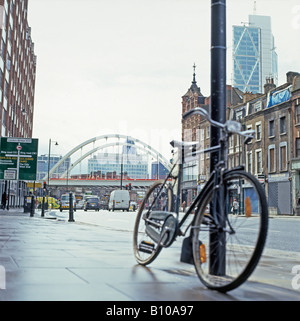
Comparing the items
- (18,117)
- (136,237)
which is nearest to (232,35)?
(18,117)

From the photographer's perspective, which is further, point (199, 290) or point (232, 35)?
point (232, 35)

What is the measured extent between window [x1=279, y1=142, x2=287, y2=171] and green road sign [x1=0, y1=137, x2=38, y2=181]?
2121cm

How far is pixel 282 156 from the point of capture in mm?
39344

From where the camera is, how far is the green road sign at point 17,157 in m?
A: 33.0

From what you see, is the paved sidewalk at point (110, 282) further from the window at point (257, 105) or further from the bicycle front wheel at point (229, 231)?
the window at point (257, 105)

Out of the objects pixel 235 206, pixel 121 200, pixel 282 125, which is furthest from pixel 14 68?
pixel 235 206

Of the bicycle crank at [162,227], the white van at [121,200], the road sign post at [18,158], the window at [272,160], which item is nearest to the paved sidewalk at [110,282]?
the bicycle crank at [162,227]

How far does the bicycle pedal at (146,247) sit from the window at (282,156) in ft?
118

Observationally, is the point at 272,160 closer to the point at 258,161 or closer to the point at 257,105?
the point at 258,161

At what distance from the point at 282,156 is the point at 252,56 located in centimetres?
14671

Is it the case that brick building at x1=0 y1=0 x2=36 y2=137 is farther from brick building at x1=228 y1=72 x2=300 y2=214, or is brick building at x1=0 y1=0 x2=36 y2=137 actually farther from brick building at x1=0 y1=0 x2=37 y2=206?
brick building at x1=228 y1=72 x2=300 y2=214

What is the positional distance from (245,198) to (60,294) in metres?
1.57
